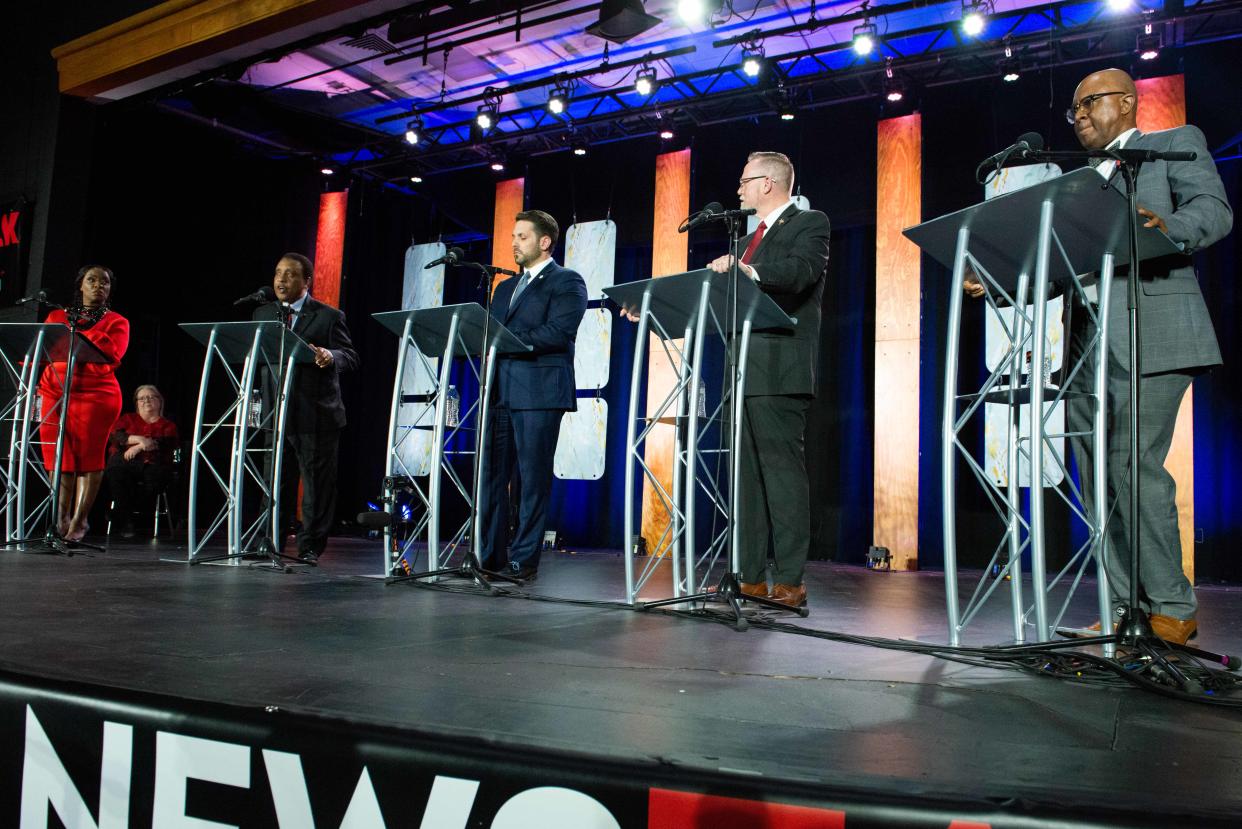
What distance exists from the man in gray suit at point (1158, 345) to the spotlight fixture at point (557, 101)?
584 centimetres

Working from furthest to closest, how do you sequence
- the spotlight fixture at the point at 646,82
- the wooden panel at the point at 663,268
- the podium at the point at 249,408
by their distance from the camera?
the wooden panel at the point at 663,268 → the spotlight fixture at the point at 646,82 → the podium at the point at 249,408

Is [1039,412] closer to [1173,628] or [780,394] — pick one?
[1173,628]

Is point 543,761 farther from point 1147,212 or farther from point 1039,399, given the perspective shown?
point 1147,212

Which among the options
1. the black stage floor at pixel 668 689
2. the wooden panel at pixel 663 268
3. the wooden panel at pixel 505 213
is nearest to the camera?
the black stage floor at pixel 668 689

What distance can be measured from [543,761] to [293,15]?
7.38 metres

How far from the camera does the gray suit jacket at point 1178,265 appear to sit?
2.55 m

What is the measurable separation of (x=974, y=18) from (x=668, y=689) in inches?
247

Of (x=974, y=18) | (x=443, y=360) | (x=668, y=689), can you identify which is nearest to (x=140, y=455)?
(x=443, y=360)

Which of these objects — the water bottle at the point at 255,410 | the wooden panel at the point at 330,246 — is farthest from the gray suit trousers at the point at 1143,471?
the wooden panel at the point at 330,246

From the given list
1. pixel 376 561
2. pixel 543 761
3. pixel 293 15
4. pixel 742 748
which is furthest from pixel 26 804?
pixel 293 15

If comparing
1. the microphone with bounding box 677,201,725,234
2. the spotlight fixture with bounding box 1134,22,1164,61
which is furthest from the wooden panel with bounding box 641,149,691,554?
the microphone with bounding box 677,201,725,234

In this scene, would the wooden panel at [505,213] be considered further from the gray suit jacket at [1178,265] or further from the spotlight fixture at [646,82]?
the gray suit jacket at [1178,265]

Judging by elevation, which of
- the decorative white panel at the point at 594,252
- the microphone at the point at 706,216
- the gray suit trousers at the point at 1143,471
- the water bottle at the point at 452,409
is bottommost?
the gray suit trousers at the point at 1143,471

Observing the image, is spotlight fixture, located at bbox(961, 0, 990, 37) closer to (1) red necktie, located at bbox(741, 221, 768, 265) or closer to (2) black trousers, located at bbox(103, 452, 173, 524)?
(1) red necktie, located at bbox(741, 221, 768, 265)
